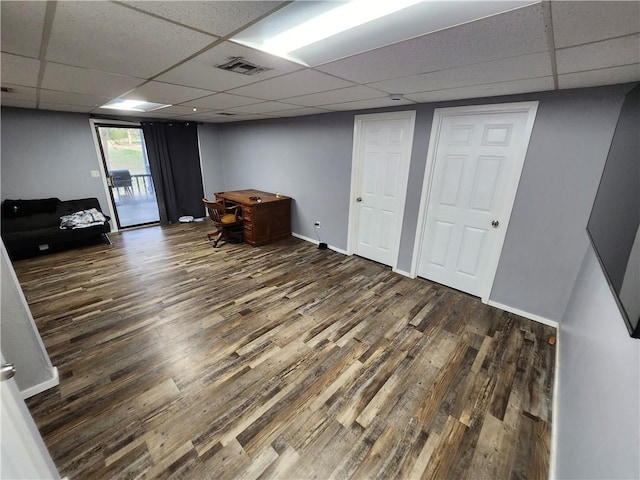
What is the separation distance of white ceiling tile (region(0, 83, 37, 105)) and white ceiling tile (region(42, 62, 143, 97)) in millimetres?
229

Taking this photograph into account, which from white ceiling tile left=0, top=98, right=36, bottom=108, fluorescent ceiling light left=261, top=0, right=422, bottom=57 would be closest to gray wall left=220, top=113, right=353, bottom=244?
fluorescent ceiling light left=261, top=0, right=422, bottom=57

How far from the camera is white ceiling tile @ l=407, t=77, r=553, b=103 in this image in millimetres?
1951

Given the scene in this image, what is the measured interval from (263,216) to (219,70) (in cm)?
289

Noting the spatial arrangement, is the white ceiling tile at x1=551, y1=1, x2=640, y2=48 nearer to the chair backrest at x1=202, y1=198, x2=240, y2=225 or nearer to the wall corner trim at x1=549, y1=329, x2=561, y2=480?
the wall corner trim at x1=549, y1=329, x2=561, y2=480

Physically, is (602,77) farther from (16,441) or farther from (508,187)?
(16,441)

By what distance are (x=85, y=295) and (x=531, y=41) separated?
4307 mm

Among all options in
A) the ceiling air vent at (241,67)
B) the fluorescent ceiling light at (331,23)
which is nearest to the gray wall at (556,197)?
the fluorescent ceiling light at (331,23)

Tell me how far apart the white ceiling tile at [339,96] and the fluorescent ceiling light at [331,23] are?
3.12ft

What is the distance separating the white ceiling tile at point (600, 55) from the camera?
1209 millimetres

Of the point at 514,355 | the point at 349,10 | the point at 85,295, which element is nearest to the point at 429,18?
the point at 349,10

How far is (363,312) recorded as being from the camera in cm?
277

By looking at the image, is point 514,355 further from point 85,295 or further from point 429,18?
point 85,295

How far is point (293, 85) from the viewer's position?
86.0 inches

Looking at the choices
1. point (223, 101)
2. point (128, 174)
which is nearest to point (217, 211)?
point (223, 101)
